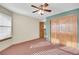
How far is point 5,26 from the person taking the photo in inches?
57.0

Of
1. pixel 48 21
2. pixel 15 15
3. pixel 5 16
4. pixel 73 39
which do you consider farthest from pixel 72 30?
pixel 5 16

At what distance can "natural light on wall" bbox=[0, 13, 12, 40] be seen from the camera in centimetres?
146

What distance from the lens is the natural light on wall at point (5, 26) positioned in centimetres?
146

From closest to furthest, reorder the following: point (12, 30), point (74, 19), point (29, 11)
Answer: point (12, 30) → point (29, 11) → point (74, 19)

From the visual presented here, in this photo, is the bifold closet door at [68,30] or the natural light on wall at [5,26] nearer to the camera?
the natural light on wall at [5,26]

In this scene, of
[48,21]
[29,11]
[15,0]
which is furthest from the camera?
[48,21]

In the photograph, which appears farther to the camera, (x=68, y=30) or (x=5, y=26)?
(x=68, y=30)

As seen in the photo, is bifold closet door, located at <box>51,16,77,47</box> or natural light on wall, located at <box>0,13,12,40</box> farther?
bifold closet door, located at <box>51,16,77,47</box>

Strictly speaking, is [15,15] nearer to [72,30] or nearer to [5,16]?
[5,16]

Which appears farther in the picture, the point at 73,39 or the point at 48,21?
the point at 48,21

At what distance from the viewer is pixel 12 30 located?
58.3 inches

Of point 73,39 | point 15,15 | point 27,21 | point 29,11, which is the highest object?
point 29,11
